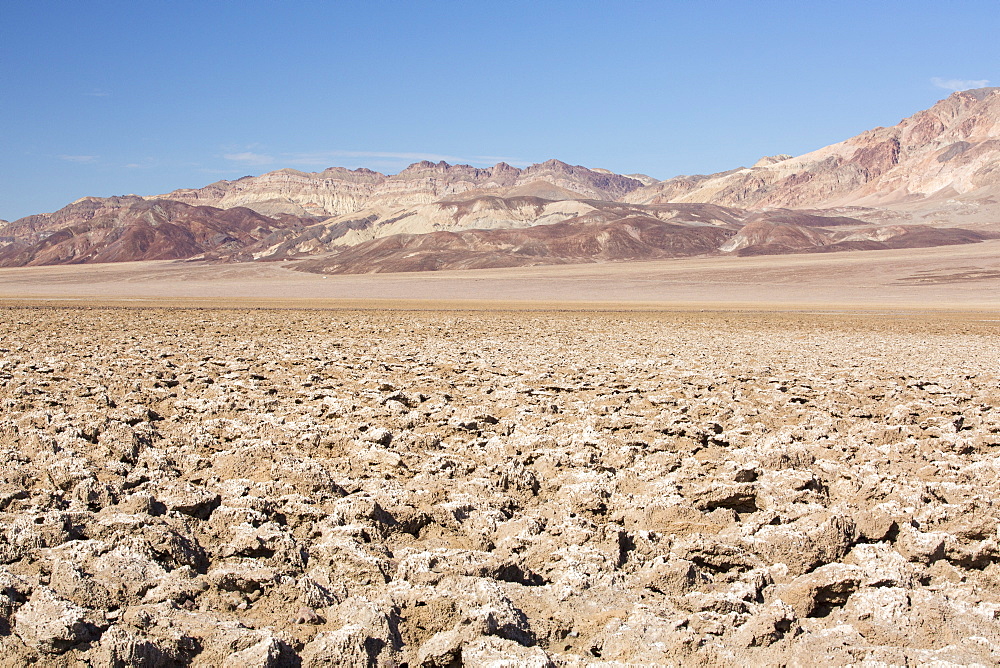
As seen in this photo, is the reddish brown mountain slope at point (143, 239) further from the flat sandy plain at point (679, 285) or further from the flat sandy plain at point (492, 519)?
the flat sandy plain at point (492, 519)

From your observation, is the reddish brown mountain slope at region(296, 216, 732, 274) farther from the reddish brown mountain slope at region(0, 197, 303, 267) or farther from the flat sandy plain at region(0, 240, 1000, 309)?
the reddish brown mountain slope at region(0, 197, 303, 267)

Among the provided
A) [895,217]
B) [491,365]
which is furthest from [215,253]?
[491,365]

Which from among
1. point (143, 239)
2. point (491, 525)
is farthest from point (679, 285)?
point (143, 239)

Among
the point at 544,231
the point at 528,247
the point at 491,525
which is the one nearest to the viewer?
the point at 491,525

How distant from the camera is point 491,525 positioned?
450cm

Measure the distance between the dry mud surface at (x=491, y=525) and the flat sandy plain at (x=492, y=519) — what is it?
0.06ft

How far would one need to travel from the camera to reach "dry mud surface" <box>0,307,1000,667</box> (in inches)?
125

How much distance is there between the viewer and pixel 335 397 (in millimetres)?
8758

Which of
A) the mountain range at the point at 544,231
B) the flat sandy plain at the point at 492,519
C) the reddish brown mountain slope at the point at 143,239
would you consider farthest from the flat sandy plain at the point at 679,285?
the reddish brown mountain slope at the point at 143,239

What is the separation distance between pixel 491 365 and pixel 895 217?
15812cm

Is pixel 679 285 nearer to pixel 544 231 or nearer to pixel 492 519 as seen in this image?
pixel 544 231

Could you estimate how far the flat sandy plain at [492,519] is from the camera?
3.17 m

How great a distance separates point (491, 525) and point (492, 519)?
0.10 meters

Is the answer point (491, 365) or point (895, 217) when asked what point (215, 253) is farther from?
point (491, 365)
